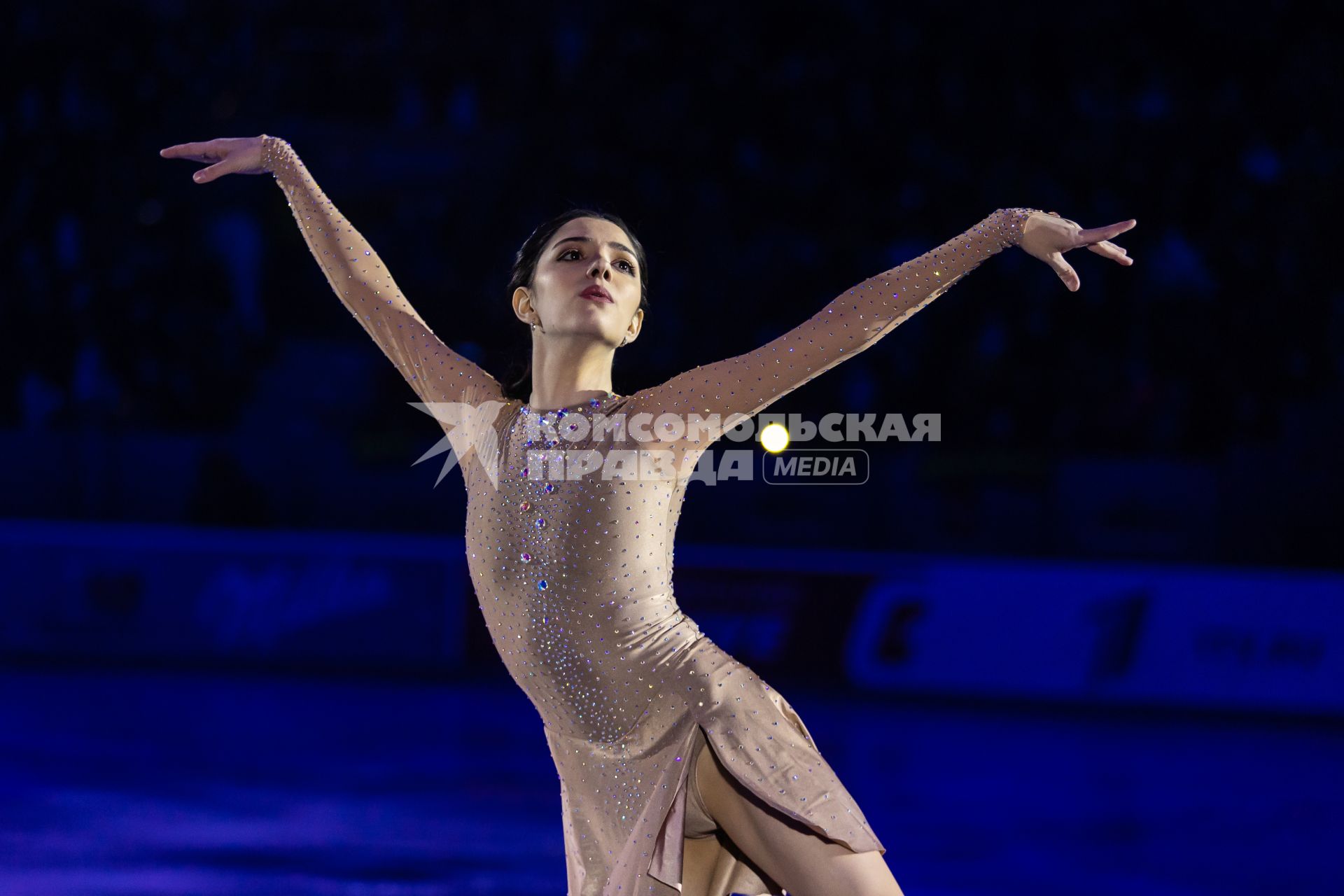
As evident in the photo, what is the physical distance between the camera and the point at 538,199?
27.6ft

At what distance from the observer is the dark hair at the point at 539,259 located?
2336 mm

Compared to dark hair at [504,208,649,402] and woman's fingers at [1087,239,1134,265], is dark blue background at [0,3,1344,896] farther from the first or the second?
woman's fingers at [1087,239,1134,265]

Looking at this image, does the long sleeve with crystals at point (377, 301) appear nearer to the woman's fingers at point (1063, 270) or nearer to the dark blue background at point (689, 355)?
the woman's fingers at point (1063, 270)

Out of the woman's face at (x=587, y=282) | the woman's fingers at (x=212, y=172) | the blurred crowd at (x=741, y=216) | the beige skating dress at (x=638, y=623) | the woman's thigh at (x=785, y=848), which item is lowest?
the woman's thigh at (x=785, y=848)

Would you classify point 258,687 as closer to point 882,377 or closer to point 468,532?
point 882,377

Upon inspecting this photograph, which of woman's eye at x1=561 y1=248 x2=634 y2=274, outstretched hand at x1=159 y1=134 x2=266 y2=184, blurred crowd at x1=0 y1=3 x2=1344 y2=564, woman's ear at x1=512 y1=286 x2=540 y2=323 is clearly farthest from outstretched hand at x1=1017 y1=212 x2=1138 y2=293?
blurred crowd at x1=0 y1=3 x2=1344 y2=564

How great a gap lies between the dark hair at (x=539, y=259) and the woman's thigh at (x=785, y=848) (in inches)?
29.0

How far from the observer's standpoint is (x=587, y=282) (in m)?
2.20

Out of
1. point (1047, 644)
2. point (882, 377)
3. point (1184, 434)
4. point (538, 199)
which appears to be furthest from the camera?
point (538, 199)

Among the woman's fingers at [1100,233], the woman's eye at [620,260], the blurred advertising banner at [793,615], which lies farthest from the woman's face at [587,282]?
the blurred advertising banner at [793,615]

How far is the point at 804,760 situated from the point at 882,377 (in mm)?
5934

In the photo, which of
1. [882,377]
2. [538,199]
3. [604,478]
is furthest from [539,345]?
[538,199]

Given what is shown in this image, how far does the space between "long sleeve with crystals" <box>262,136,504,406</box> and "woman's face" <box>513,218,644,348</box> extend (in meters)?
0.15

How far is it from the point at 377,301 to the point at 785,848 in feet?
3.62
